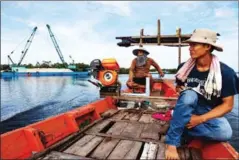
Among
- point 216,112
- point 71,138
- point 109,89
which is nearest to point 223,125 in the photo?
point 216,112

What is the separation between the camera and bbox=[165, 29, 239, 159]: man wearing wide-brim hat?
2.67m

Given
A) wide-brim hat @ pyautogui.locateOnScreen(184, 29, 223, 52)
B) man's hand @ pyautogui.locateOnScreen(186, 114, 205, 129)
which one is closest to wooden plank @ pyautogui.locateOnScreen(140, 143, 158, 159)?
man's hand @ pyautogui.locateOnScreen(186, 114, 205, 129)

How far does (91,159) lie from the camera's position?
2520 millimetres

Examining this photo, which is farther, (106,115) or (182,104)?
(106,115)

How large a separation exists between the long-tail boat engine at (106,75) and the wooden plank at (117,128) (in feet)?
6.75

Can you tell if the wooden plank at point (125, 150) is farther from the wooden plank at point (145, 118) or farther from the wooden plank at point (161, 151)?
the wooden plank at point (145, 118)

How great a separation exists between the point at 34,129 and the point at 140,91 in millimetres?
5279

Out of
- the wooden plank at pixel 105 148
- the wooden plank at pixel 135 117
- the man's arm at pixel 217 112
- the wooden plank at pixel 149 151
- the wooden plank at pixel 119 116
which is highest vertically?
the man's arm at pixel 217 112

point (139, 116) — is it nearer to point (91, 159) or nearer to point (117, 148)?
point (117, 148)

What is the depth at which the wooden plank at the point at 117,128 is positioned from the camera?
3.69m

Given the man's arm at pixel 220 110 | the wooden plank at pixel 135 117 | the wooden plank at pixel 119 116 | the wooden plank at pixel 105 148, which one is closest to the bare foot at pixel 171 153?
the man's arm at pixel 220 110

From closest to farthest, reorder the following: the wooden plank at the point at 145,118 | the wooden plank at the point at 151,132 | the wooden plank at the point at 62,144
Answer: the wooden plank at the point at 62,144 < the wooden plank at the point at 151,132 < the wooden plank at the point at 145,118

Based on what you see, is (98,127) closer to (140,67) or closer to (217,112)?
(217,112)

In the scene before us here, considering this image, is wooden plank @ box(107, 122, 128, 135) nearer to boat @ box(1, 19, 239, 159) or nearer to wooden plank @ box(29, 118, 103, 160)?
boat @ box(1, 19, 239, 159)
